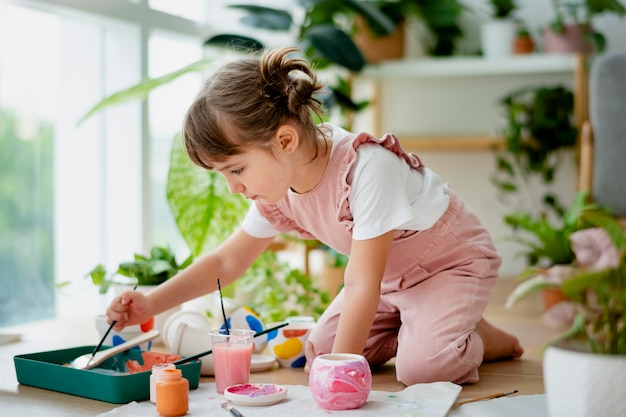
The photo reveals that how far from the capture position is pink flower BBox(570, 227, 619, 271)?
3.61 ft

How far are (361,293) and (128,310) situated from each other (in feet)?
1.67

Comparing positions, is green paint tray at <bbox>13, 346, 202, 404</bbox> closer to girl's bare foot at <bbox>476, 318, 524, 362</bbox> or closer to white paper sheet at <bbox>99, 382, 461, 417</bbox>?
white paper sheet at <bbox>99, 382, 461, 417</bbox>

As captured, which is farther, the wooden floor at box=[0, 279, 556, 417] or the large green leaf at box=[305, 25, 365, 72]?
the large green leaf at box=[305, 25, 365, 72]

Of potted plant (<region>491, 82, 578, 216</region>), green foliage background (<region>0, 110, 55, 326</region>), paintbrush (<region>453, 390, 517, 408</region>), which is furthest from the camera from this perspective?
potted plant (<region>491, 82, 578, 216</region>)

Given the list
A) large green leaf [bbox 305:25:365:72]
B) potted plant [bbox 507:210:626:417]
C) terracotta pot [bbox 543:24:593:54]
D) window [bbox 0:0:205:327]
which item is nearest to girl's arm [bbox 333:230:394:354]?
potted plant [bbox 507:210:626:417]

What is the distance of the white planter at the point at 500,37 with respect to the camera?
343 centimetres

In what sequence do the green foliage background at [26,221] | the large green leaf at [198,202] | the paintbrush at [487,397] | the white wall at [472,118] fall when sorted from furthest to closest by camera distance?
the white wall at [472,118] < the green foliage background at [26,221] < the large green leaf at [198,202] < the paintbrush at [487,397]

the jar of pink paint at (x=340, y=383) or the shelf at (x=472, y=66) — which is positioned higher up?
the shelf at (x=472, y=66)

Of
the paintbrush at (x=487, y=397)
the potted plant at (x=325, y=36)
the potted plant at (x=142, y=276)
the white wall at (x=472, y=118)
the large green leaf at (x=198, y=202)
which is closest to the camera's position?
the paintbrush at (x=487, y=397)

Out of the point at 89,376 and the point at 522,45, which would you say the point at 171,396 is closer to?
the point at 89,376

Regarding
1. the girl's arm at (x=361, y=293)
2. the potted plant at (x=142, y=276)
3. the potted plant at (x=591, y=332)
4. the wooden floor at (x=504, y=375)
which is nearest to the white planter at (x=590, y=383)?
the potted plant at (x=591, y=332)

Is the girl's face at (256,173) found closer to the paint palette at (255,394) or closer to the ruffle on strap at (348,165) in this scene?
the ruffle on strap at (348,165)

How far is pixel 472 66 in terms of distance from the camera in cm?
344

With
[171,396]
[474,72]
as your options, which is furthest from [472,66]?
[171,396]
